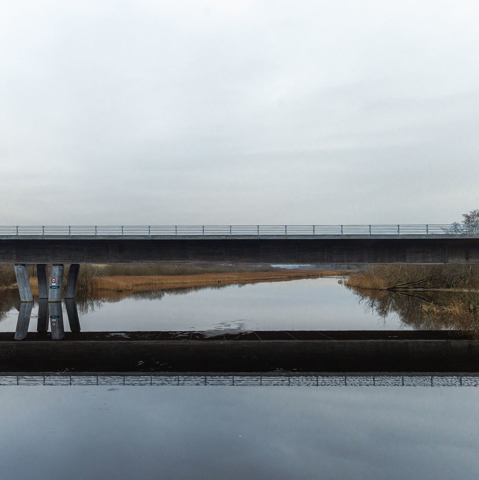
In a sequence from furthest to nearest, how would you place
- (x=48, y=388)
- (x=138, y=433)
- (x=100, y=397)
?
1. (x=48, y=388)
2. (x=100, y=397)
3. (x=138, y=433)

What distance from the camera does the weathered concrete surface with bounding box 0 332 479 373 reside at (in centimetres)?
1709

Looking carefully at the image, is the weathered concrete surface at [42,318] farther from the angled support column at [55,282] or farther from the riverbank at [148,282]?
the riverbank at [148,282]

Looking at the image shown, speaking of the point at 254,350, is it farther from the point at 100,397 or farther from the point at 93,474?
the point at 93,474

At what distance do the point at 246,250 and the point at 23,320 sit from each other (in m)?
20.0

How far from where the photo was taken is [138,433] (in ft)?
33.9

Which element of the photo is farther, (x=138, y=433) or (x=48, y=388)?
(x=48, y=388)

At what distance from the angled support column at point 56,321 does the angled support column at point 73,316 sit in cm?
67

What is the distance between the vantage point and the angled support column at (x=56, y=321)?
992 inches

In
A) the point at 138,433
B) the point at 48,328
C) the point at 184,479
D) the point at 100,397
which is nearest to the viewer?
the point at 184,479

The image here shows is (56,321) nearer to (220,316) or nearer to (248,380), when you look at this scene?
(220,316)

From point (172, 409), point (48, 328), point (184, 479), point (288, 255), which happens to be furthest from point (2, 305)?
point (184, 479)

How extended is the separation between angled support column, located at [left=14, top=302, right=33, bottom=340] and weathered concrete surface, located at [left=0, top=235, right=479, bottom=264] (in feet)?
15.7

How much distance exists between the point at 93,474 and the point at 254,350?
12.9 metres

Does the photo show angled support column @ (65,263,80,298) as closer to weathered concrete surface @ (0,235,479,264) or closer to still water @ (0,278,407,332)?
still water @ (0,278,407,332)
